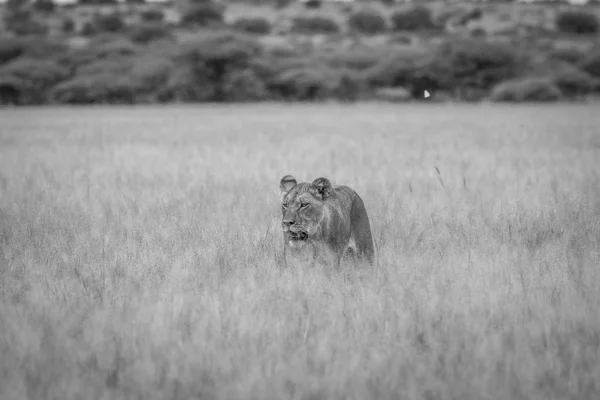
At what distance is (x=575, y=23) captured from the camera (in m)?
73.4

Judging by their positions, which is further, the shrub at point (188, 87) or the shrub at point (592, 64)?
the shrub at point (188, 87)

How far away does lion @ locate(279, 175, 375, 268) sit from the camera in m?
4.28

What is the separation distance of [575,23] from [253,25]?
34.9 m

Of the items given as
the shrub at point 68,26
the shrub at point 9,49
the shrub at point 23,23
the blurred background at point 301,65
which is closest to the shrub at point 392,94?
the blurred background at point 301,65

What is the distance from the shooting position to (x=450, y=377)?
315 centimetres

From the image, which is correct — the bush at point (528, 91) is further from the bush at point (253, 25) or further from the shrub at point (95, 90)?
the bush at point (253, 25)

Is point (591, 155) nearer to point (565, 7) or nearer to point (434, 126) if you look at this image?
point (434, 126)

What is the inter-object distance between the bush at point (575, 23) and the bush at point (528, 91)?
1012 inches

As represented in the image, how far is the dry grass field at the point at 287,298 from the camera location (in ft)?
10.3

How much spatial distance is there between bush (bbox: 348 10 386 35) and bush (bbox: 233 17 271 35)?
33.2ft

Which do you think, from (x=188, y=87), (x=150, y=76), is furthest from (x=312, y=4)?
(x=150, y=76)

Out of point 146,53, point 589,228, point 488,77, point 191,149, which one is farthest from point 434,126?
point 146,53

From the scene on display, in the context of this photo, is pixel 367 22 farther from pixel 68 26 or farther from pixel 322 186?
pixel 322 186

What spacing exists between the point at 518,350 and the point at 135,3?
10053cm
